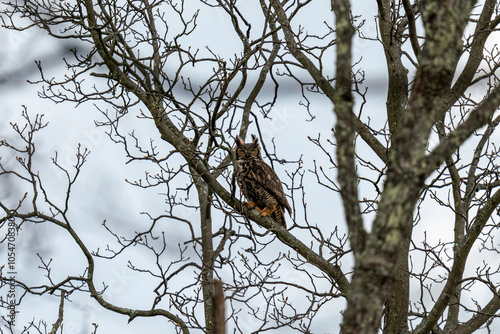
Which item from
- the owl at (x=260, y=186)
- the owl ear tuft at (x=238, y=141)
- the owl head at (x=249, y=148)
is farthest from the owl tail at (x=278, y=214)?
the owl ear tuft at (x=238, y=141)

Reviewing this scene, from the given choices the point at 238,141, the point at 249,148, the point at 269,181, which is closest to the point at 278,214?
the point at 269,181

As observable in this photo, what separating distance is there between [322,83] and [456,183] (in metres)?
1.90

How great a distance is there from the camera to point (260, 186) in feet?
26.4

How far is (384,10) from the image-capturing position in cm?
709

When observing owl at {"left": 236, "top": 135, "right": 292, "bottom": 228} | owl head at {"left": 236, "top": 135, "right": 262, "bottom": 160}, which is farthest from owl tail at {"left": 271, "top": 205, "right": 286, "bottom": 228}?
owl head at {"left": 236, "top": 135, "right": 262, "bottom": 160}

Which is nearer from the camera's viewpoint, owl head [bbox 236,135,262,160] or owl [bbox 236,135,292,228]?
owl [bbox 236,135,292,228]

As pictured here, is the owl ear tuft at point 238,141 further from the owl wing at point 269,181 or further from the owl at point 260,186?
the owl wing at point 269,181

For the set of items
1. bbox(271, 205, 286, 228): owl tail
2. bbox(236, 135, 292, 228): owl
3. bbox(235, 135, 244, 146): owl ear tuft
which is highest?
bbox(235, 135, 244, 146): owl ear tuft

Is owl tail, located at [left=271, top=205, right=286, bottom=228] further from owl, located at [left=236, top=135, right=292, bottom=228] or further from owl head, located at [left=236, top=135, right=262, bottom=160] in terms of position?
owl head, located at [left=236, top=135, right=262, bottom=160]

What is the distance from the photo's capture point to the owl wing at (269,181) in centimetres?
801

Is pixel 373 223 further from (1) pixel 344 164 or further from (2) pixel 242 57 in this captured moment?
(2) pixel 242 57

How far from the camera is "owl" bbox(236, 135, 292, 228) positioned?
800 centimetres

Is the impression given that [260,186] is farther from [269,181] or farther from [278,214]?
[278,214]

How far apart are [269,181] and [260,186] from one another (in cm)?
15
